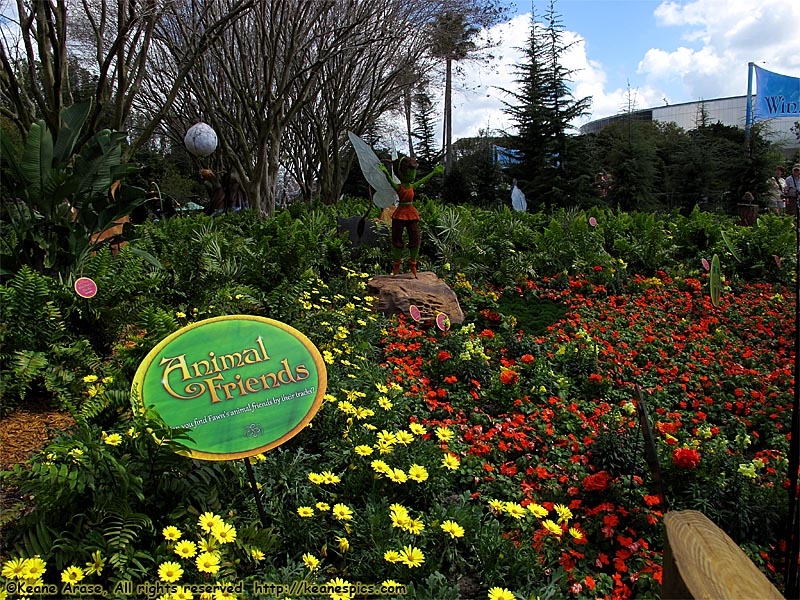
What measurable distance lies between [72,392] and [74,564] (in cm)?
167

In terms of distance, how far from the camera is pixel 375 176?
6469 millimetres

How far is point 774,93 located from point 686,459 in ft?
51.0

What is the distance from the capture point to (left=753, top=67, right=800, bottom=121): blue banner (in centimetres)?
1458

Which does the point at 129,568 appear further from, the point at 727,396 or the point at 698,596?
the point at 727,396

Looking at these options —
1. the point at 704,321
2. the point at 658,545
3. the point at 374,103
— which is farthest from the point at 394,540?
the point at 374,103

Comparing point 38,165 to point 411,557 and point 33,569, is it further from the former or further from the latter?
point 411,557

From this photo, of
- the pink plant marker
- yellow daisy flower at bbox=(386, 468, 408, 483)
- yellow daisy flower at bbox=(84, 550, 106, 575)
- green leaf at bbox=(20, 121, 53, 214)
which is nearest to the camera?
yellow daisy flower at bbox=(84, 550, 106, 575)

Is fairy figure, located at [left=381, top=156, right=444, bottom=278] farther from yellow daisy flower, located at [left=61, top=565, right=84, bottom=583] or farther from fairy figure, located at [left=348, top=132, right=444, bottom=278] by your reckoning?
yellow daisy flower, located at [left=61, top=565, right=84, bottom=583]

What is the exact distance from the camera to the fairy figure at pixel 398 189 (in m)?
6.05

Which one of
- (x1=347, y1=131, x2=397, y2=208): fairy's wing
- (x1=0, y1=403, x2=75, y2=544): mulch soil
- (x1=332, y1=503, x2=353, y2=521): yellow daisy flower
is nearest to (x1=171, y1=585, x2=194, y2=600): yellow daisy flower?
(x1=332, y1=503, x2=353, y2=521): yellow daisy flower

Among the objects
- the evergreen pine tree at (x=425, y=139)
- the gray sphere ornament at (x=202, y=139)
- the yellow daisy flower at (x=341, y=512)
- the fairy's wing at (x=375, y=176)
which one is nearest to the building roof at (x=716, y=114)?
the evergreen pine tree at (x=425, y=139)

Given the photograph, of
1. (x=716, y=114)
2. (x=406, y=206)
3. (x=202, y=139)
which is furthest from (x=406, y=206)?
(x=716, y=114)

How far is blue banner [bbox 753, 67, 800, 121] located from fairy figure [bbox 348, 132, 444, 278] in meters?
12.6

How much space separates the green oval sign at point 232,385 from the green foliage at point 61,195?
101 inches
